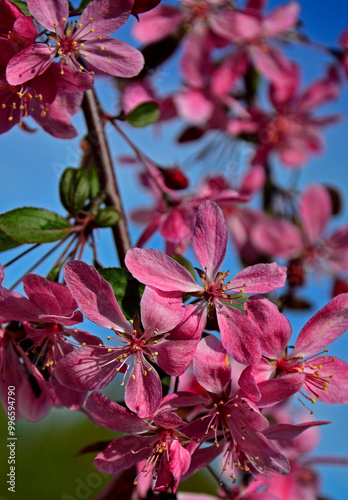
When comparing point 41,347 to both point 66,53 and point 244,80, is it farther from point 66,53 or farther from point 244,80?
point 244,80

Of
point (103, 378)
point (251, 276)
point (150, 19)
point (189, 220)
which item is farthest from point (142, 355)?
point (150, 19)

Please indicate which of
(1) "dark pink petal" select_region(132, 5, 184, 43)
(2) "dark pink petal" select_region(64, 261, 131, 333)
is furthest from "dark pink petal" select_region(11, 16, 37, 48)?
(1) "dark pink petal" select_region(132, 5, 184, 43)

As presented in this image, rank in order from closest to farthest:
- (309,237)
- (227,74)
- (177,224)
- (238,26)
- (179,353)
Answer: (179,353), (177,224), (238,26), (227,74), (309,237)

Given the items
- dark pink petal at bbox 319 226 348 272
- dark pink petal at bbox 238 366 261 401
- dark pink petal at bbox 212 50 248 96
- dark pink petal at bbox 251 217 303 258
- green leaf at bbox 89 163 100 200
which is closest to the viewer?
dark pink petal at bbox 238 366 261 401

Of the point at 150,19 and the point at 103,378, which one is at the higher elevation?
the point at 150,19

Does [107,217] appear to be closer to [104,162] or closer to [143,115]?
[104,162]

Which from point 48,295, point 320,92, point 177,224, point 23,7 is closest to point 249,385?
point 48,295

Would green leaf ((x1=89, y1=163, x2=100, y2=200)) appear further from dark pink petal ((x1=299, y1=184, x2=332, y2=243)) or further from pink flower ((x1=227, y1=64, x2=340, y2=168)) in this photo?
dark pink petal ((x1=299, y1=184, x2=332, y2=243))
